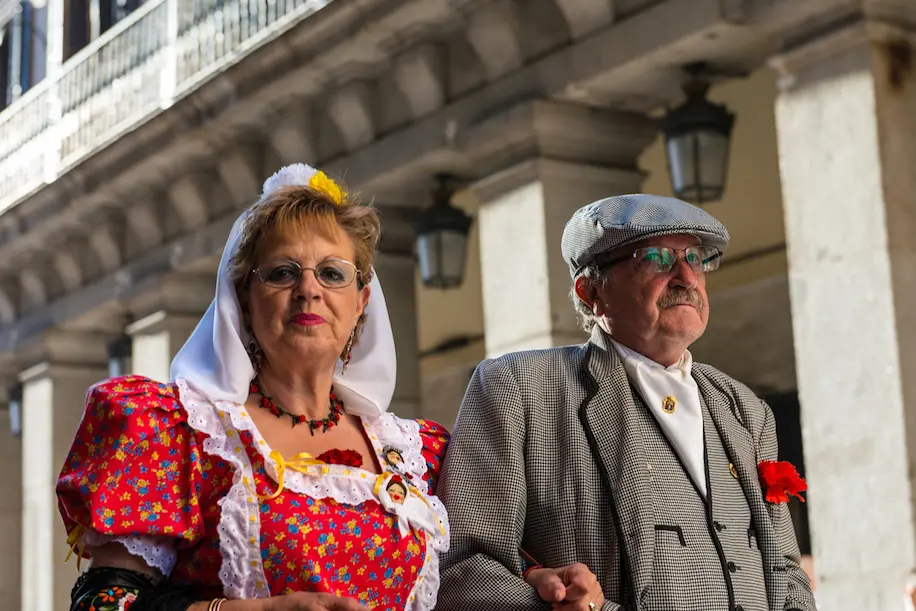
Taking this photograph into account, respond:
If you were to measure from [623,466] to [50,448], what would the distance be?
912cm

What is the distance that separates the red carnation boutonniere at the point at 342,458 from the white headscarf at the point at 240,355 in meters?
0.17

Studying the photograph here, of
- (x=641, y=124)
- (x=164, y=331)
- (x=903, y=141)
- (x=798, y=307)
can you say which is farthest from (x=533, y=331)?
(x=164, y=331)

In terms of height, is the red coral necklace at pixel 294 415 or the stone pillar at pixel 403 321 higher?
the stone pillar at pixel 403 321

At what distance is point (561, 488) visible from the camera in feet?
10.5

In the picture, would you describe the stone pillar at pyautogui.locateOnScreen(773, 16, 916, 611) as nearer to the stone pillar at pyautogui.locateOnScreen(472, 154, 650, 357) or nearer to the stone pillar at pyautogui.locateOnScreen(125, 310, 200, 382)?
the stone pillar at pyautogui.locateOnScreen(472, 154, 650, 357)

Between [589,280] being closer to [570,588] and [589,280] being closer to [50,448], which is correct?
[570,588]

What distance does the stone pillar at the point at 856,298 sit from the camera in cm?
558

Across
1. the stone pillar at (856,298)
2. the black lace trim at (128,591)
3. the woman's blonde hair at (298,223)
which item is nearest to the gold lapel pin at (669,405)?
the woman's blonde hair at (298,223)

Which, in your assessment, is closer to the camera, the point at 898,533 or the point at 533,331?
the point at 898,533

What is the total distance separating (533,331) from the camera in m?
7.22

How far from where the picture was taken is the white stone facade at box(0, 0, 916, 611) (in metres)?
5.73

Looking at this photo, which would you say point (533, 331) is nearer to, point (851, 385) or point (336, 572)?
point (851, 385)

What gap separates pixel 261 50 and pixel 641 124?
2.10 metres

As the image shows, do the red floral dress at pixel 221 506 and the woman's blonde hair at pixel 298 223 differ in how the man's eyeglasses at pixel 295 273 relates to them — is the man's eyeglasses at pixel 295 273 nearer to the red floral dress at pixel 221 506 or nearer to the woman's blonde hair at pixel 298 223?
the woman's blonde hair at pixel 298 223
